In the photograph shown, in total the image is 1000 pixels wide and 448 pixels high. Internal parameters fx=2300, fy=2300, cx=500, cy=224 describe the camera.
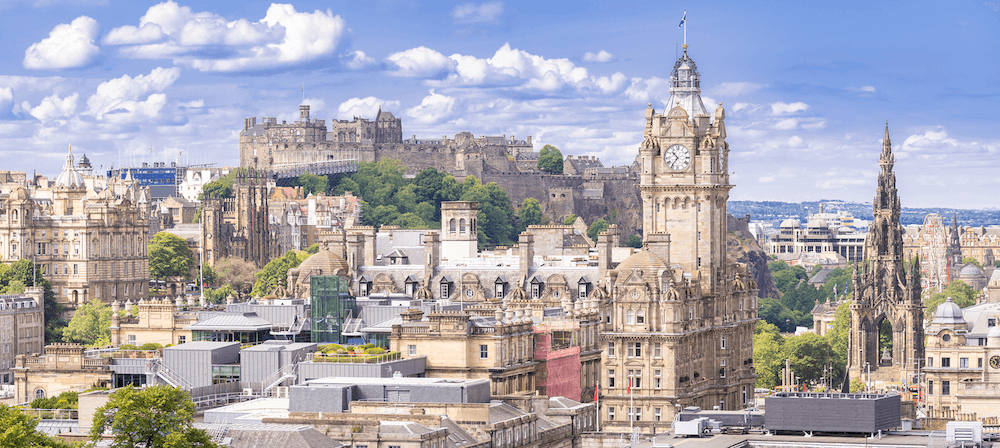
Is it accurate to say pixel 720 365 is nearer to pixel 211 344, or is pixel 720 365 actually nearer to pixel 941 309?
pixel 941 309

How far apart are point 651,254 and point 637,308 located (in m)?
4.59

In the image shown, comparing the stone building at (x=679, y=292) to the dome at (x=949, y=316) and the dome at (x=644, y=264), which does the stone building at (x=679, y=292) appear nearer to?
the dome at (x=644, y=264)

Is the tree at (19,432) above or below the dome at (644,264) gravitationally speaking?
below

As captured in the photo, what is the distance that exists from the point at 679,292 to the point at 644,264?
308cm

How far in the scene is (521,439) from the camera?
385 feet

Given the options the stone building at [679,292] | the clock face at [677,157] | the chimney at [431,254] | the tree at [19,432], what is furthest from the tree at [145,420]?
the chimney at [431,254]

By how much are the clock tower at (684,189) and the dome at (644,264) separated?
6793mm

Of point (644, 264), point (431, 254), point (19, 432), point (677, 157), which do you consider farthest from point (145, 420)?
point (431, 254)

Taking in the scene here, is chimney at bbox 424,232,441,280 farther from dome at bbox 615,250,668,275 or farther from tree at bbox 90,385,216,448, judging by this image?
tree at bbox 90,385,216,448

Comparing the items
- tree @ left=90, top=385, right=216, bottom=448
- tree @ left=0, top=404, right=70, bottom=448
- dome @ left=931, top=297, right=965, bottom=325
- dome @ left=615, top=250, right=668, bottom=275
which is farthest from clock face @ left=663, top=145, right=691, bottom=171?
tree @ left=0, top=404, right=70, bottom=448

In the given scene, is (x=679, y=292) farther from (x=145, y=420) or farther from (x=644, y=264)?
(x=145, y=420)

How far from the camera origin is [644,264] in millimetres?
158375

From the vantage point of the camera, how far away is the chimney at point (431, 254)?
176250mm

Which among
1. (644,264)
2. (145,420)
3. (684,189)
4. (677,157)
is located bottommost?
(145,420)
